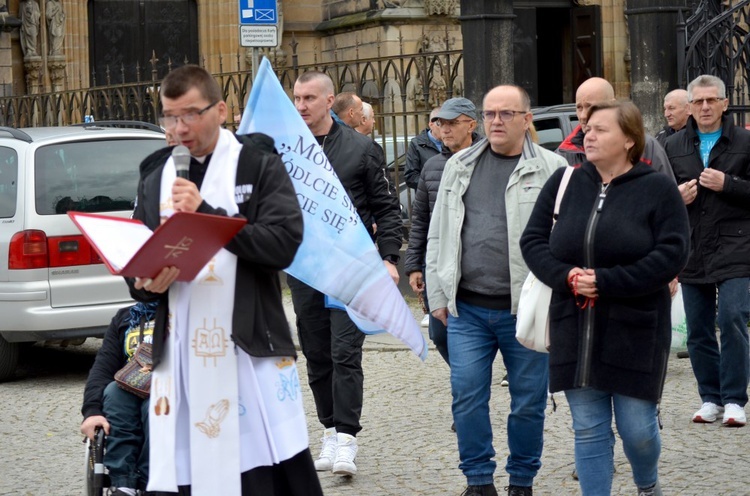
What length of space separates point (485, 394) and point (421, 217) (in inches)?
51.3

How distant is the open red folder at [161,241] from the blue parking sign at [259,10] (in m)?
7.25

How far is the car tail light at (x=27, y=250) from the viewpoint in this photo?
9.51 m

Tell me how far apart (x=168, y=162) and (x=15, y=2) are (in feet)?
73.1

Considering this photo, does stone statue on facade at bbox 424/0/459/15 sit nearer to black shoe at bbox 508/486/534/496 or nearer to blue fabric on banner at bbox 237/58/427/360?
blue fabric on banner at bbox 237/58/427/360

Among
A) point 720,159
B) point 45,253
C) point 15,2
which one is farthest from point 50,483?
point 15,2

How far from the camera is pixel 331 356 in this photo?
7051 millimetres

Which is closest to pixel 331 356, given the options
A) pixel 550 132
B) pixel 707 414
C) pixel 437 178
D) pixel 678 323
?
pixel 437 178

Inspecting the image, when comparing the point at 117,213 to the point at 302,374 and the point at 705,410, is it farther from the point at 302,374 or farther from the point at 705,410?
the point at 705,410

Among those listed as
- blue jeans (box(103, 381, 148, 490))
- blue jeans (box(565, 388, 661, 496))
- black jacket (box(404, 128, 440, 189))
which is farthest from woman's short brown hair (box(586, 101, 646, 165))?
black jacket (box(404, 128, 440, 189))

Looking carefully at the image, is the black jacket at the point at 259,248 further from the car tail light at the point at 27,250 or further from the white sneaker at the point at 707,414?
the car tail light at the point at 27,250

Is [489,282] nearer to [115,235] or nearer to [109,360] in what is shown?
[109,360]

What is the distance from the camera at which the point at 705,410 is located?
7902 millimetres

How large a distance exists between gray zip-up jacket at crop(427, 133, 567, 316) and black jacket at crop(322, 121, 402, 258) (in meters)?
0.83

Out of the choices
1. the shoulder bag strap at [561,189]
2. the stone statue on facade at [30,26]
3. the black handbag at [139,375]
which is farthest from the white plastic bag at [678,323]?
the stone statue on facade at [30,26]
